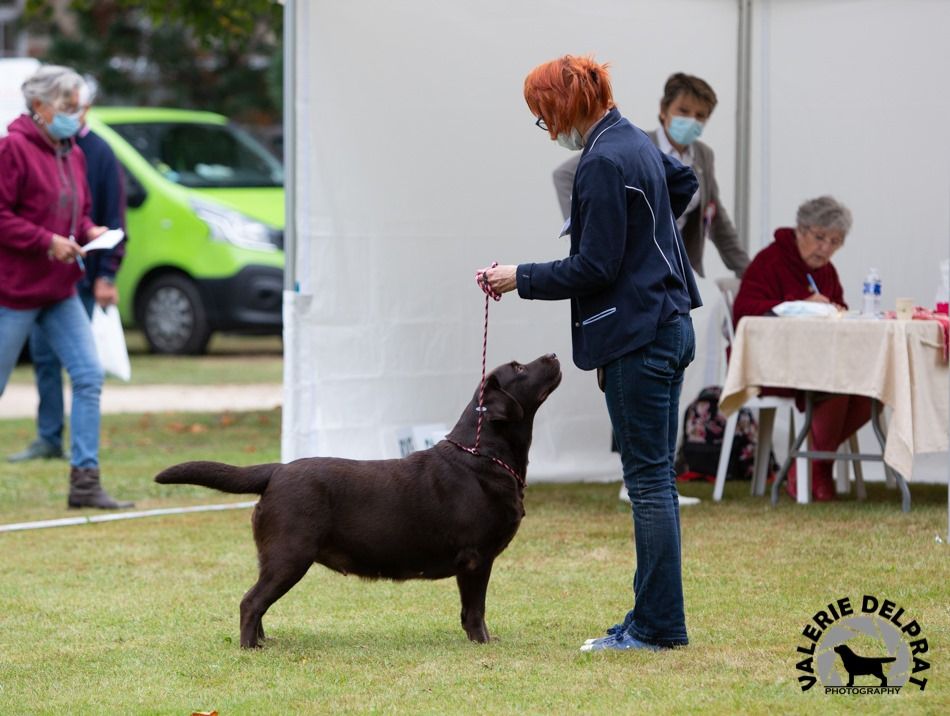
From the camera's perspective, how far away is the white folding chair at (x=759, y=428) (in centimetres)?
768

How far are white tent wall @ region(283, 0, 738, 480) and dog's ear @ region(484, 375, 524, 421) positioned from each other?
2825 mm

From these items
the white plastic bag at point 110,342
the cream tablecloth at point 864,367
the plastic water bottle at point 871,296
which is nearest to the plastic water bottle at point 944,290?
the plastic water bottle at point 871,296

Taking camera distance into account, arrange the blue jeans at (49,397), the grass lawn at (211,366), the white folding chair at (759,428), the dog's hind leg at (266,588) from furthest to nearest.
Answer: the grass lawn at (211,366)
the blue jeans at (49,397)
the white folding chair at (759,428)
the dog's hind leg at (266,588)

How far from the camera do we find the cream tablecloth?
687cm

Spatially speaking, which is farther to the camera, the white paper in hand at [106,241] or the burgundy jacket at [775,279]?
the burgundy jacket at [775,279]

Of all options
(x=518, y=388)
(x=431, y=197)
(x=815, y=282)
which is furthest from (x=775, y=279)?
(x=518, y=388)

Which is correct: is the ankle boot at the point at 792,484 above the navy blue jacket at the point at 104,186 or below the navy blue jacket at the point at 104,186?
below

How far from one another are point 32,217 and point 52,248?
0.26 meters

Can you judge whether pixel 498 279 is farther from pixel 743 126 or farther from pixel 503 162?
pixel 743 126

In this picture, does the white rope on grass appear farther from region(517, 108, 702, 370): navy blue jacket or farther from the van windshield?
the van windshield

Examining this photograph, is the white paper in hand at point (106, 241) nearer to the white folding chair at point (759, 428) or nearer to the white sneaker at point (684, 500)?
the white sneaker at point (684, 500)

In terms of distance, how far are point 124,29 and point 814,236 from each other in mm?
17176

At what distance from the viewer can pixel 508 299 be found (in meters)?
8.17

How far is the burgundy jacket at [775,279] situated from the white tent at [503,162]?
0.99m
